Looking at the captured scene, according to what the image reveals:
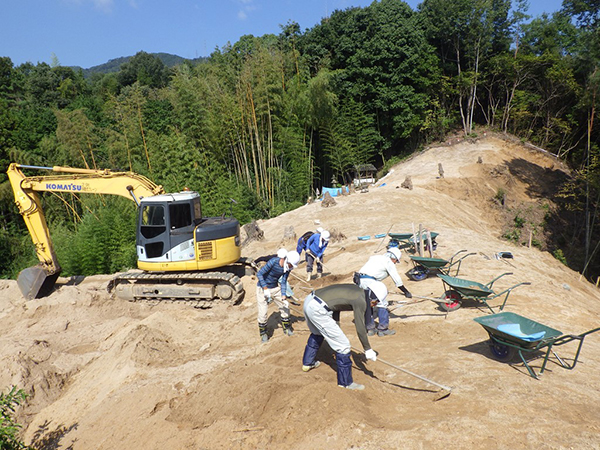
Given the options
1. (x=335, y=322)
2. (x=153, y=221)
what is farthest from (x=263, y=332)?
(x=153, y=221)

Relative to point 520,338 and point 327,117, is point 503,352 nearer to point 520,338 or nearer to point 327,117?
point 520,338

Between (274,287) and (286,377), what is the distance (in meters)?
1.83

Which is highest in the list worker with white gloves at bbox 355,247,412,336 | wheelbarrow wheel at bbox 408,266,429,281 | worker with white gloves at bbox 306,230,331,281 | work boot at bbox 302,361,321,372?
worker with white gloves at bbox 355,247,412,336

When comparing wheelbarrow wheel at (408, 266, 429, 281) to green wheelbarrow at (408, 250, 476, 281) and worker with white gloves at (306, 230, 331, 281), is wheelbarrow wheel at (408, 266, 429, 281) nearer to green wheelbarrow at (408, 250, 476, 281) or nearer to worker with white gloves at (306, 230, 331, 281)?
green wheelbarrow at (408, 250, 476, 281)

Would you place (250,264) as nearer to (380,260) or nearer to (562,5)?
(380,260)

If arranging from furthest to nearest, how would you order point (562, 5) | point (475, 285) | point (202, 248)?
point (562, 5)
point (202, 248)
point (475, 285)

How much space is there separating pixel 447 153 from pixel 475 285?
2000cm

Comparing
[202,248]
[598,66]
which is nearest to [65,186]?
[202,248]

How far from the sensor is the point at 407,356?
207 inches

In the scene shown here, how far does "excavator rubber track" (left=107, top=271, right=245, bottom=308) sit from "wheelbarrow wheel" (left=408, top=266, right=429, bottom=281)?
4.00 meters

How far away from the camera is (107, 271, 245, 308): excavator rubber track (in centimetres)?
885

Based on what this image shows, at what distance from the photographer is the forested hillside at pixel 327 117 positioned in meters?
17.1

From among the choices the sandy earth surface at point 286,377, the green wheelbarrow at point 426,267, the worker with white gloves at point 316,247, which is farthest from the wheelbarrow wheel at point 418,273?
the worker with white gloves at point 316,247

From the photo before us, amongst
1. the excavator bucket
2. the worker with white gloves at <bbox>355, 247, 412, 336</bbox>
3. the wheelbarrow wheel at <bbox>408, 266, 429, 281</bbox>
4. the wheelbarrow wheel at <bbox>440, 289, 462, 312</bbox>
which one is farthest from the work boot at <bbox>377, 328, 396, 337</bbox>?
the excavator bucket
